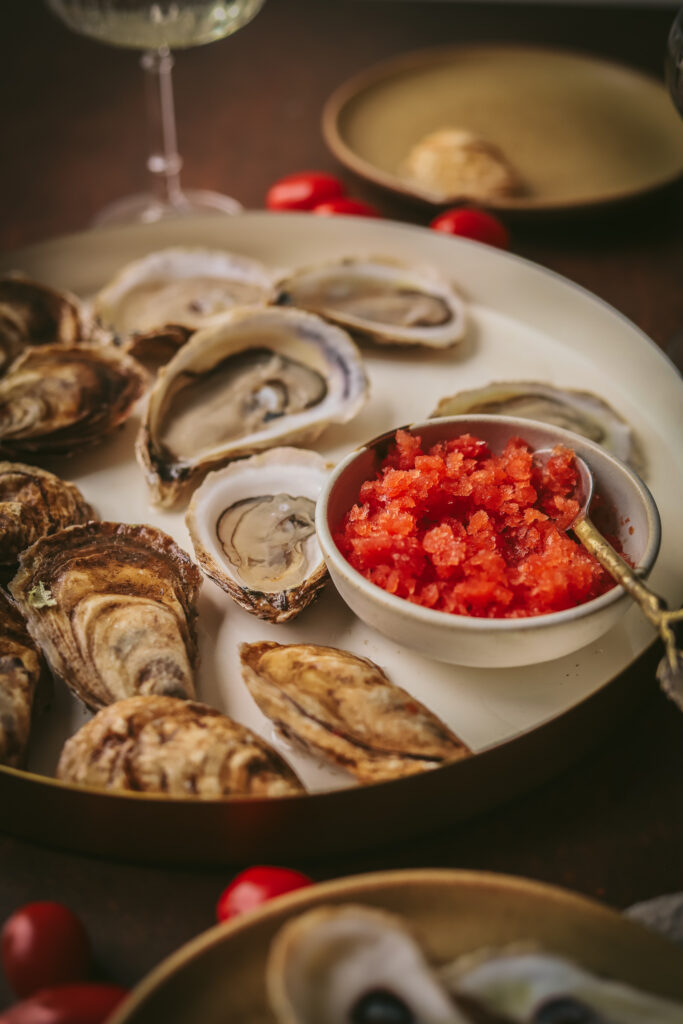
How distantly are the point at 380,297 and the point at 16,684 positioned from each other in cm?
94

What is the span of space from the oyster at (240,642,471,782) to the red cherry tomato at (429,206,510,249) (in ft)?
3.35

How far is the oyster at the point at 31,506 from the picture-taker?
106 centimetres

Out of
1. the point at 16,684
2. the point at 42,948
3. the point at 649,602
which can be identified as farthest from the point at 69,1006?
the point at 649,602

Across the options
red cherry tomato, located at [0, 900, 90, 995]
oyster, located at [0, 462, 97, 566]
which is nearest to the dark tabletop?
red cherry tomato, located at [0, 900, 90, 995]

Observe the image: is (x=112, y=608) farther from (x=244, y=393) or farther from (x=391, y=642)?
(x=244, y=393)

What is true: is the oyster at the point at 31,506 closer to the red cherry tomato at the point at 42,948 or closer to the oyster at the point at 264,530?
the oyster at the point at 264,530

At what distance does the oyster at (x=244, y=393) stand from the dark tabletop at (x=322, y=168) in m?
0.54

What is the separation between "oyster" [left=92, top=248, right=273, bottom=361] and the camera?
1504 mm

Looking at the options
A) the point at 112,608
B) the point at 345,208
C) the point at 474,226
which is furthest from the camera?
the point at 345,208

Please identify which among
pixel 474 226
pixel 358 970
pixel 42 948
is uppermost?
pixel 474 226

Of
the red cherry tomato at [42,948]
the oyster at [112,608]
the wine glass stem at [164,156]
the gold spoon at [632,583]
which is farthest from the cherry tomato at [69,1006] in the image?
the wine glass stem at [164,156]

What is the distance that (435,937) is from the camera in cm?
66

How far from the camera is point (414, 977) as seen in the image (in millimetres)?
585

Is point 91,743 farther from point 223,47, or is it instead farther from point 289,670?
point 223,47
